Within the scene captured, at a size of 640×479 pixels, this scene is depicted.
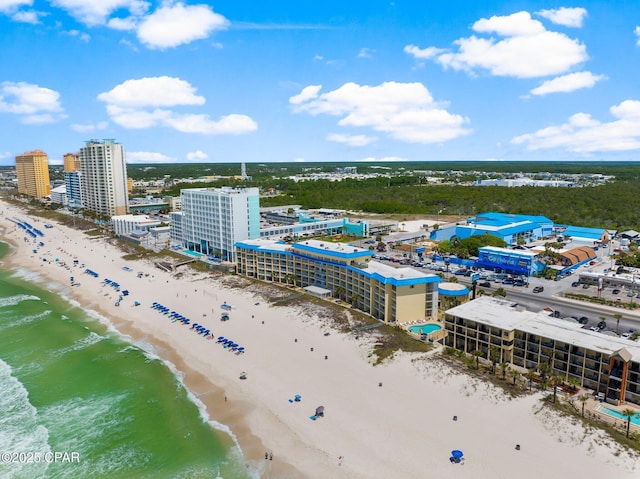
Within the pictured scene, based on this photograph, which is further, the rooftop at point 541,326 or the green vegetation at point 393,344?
the green vegetation at point 393,344

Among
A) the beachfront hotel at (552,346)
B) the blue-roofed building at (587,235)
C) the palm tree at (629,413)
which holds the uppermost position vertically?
the blue-roofed building at (587,235)

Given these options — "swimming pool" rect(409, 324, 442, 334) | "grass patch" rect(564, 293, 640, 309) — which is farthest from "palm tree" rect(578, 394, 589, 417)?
"grass patch" rect(564, 293, 640, 309)

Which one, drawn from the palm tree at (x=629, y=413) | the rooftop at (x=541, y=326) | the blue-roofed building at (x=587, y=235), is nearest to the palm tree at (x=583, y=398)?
the palm tree at (x=629, y=413)

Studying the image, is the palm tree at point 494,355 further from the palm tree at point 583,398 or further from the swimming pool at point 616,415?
the swimming pool at point 616,415

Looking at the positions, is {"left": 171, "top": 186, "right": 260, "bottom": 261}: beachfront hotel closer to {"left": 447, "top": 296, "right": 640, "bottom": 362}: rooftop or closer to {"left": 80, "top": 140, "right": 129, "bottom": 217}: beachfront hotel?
{"left": 447, "top": 296, "right": 640, "bottom": 362}: rooftop

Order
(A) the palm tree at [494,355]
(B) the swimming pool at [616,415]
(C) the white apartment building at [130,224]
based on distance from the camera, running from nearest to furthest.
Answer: (B) the swimming pool at [616,415], (A) the palm tree at [494,355], (C) the white apartment building at [130,224]

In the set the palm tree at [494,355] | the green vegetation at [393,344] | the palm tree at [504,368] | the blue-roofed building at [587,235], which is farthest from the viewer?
the blue-roofed building at [587,235]
